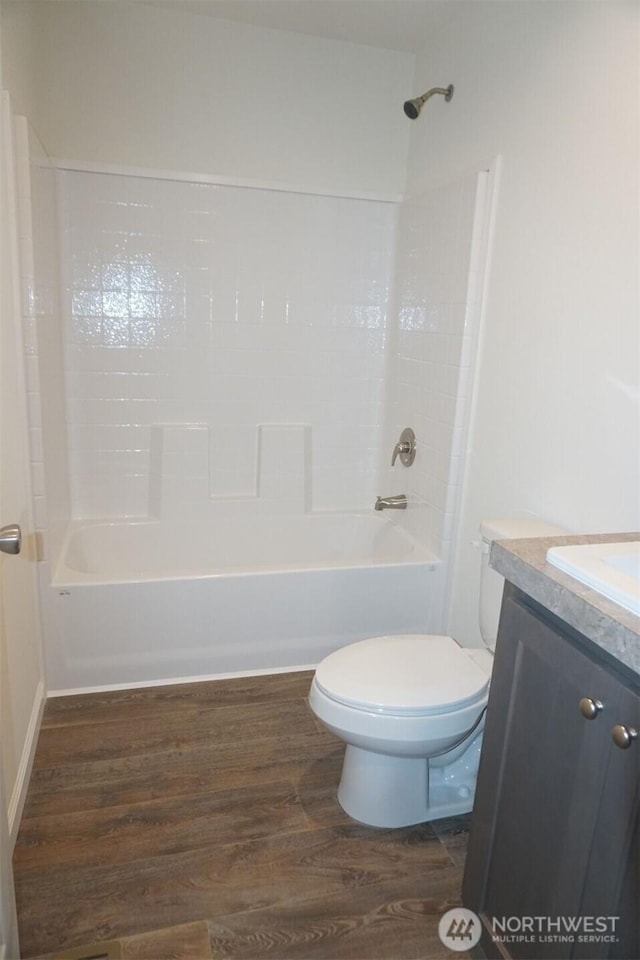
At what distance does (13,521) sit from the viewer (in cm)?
183

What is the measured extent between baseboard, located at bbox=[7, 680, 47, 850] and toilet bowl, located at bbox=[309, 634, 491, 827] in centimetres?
86

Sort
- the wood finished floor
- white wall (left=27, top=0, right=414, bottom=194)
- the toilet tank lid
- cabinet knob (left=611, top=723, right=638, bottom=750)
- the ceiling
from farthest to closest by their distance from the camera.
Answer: white wall (left=27, top=0, right=414, bottom=194) → the ceiling → the toilet tank lid → the wood finished floor → cabinet knob (left=611, top=723, right=638, bottom=750)

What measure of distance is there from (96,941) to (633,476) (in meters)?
1.68

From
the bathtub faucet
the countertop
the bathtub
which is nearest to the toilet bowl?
the countertop

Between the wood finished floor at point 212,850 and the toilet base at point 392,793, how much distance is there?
0.04 metres

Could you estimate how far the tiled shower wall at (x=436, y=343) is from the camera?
2408 mm

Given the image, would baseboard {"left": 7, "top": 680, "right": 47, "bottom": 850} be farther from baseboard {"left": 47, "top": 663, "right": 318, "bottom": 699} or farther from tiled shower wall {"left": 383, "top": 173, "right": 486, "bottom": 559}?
tiled shower wall {"left": 383, "top": 173, "right": 486, "bottom": 559}

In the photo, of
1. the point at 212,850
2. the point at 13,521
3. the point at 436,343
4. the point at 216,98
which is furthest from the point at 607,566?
the point at 216,98

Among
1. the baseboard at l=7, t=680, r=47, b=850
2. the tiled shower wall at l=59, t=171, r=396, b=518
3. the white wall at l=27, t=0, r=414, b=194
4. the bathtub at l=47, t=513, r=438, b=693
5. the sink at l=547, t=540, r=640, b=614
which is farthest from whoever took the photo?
the tiled shower wall at l=59, t=171, r=396, b=518

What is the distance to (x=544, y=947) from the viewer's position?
1148 mm

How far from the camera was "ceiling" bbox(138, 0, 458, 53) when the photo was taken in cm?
246

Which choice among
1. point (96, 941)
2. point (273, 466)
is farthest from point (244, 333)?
point (96, 941)

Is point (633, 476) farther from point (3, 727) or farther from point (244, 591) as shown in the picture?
point (3, 727)

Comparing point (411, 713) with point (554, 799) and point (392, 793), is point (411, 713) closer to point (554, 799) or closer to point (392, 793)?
point (392, 793)
